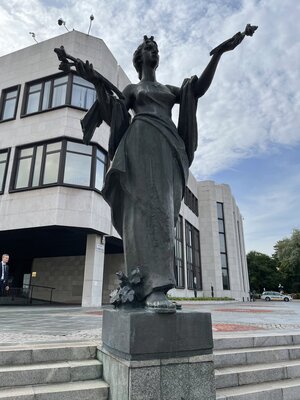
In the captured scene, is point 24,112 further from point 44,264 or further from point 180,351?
point 180,351

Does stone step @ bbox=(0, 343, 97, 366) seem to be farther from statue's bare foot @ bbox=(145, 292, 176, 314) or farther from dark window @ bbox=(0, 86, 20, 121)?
dark window @ bbox=(0, 86, 20, 121)

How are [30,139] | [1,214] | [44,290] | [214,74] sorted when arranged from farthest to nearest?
[44,290], [30,139], [1,214], [214,74]

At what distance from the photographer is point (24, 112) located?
695 inches

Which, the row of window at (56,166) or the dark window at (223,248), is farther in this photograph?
the dark window at (223,248)

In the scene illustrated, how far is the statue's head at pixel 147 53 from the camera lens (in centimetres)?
387

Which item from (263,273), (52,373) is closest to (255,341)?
(52,373)

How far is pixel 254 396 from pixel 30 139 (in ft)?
53.5

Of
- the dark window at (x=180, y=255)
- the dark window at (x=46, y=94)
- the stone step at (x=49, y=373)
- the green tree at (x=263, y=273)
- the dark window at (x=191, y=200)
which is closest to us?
the stone step at (x=49, y=373)

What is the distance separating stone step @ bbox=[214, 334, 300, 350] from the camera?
4.03 m

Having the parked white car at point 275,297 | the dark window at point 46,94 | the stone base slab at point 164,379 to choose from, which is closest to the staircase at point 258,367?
the stone base slab at point 164,379

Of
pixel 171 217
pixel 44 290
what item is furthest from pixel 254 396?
pixel 44 290

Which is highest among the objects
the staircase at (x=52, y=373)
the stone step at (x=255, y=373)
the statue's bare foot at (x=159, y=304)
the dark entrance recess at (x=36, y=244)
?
the dark entrance recess at (x=36, y=244)

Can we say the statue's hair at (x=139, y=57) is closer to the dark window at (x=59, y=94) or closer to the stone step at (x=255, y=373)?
the stone step at (x=255, y=373)

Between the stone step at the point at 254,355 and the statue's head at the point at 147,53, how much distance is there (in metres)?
3.61
